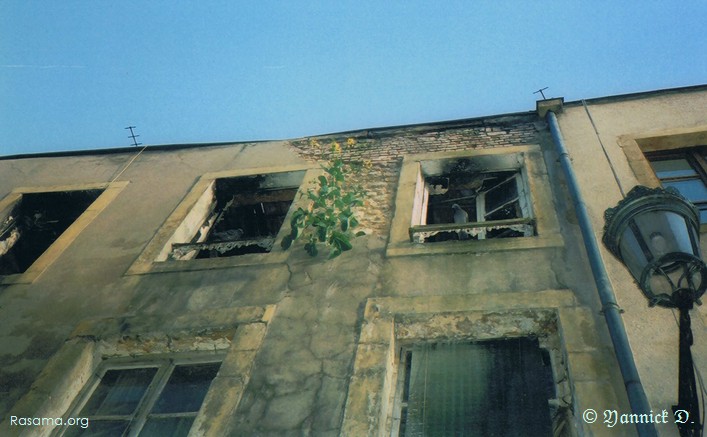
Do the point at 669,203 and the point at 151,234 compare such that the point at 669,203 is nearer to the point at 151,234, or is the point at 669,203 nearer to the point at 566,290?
the point at 566,290

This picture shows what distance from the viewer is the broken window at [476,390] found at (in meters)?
3.30

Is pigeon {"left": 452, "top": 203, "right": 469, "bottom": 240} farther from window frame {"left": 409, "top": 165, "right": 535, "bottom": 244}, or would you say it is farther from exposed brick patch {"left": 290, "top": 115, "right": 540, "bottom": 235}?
exposed brick patch {"left": 290, "top": 115, "right": 540, "bottom": 235}

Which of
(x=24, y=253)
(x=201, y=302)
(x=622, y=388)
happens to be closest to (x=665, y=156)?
(x=622, y=388)

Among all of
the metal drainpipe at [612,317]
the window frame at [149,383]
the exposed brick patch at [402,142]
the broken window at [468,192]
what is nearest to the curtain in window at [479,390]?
the metal drainpipe at [612,317]

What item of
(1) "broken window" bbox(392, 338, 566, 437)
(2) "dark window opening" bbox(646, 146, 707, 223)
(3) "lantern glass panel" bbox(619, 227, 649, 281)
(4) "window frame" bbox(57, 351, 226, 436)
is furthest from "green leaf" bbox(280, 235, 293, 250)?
(2) "dark window opening" bbox(646, 146, 707, 223)

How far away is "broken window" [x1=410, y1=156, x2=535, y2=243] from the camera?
5.41 m

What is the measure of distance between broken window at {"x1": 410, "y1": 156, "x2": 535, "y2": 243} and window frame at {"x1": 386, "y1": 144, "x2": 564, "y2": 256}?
0.04 metres

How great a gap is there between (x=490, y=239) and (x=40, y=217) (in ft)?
20.5

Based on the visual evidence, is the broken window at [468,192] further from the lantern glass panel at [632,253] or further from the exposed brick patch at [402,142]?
the lantern glass panel at [632,253]

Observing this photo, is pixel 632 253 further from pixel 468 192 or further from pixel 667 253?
pixel 468 192

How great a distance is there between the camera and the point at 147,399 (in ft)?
12.9

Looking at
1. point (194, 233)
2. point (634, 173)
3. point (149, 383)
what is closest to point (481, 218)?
point (634, 173)

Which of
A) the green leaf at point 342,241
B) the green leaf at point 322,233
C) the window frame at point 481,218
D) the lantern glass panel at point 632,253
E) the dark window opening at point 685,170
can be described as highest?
the dark window opening at point 685,170

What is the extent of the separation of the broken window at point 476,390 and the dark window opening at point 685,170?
2.81m
